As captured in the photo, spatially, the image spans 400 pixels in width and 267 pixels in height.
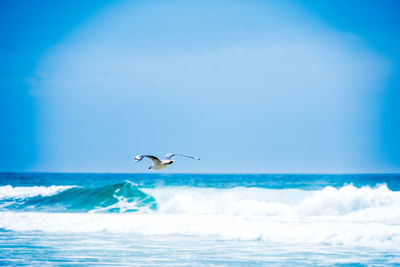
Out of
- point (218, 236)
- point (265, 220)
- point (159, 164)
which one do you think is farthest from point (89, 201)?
point (159, 164)

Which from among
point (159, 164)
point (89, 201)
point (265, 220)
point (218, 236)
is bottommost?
point (218, 236)

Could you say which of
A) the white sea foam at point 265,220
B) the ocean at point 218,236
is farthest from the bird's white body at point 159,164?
the white sea foam at point 265,220

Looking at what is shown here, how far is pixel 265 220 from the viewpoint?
16.6 m

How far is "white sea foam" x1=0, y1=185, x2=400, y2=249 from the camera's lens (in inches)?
521

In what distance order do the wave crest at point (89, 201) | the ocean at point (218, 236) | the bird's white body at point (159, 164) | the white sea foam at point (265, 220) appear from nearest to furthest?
the bird's white body at point (159, 164)
the ocean at point (218, 236)
the white sea foam at point (265, 220)
the wave crest at point (89, 201)

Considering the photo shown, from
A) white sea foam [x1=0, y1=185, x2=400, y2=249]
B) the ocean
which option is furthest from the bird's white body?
white sea foam [x1=0, y1=185, x2=400, y2=249]

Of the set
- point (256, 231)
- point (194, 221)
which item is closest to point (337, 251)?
point (256, 231)

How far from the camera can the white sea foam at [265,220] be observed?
13234mm

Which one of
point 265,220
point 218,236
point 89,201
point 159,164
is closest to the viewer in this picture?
point 159,164

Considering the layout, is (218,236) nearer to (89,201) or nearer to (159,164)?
(159,164)

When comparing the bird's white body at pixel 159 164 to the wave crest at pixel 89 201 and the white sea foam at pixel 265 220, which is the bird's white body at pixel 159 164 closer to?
the white sea foam at pixel 265 220

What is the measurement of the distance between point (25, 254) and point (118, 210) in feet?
36.7

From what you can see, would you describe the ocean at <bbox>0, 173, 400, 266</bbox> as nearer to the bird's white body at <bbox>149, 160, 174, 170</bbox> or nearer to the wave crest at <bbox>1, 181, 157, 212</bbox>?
the wave crest at <bbox>1, 181, 157, 212</bbox>

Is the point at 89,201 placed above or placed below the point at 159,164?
below
